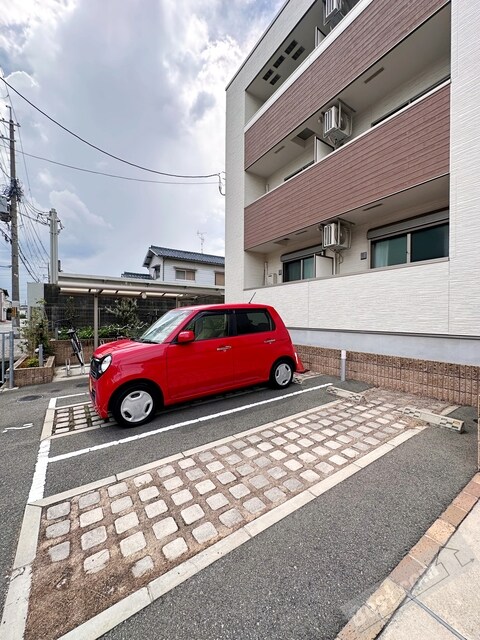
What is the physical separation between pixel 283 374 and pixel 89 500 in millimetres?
3682

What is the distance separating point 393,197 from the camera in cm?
555

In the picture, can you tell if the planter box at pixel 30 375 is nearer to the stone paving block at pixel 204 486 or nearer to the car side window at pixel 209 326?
the car side window at pixel 209 326

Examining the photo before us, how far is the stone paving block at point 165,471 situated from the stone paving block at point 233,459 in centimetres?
54

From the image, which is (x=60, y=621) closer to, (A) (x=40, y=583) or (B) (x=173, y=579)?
(A) (x=40, y=583)

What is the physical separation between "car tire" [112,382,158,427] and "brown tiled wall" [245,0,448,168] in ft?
25.4

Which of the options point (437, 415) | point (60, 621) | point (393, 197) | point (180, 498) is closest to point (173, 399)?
point (180, 498)

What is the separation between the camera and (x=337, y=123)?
6.55 metres

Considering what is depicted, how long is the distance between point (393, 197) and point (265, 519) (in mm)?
6097

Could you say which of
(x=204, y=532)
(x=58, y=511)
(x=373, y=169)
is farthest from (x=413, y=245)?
(x=58, y=511)

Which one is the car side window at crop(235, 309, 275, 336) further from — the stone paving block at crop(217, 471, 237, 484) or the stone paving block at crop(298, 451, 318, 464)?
the stone paving block at crop(217, 471, 237, 484)

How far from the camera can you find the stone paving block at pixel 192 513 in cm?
201

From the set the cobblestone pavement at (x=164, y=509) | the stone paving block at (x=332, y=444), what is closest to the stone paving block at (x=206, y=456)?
the cobblestone pavement at (x=164, y=509)

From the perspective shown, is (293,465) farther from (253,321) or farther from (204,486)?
(253,321)

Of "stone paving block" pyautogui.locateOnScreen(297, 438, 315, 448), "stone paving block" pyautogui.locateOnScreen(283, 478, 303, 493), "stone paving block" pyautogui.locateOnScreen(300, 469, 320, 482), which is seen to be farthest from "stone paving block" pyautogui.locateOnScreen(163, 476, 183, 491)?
"stone paving block" pyautogui.locateOnScreen(297, 438, 315, 448)
